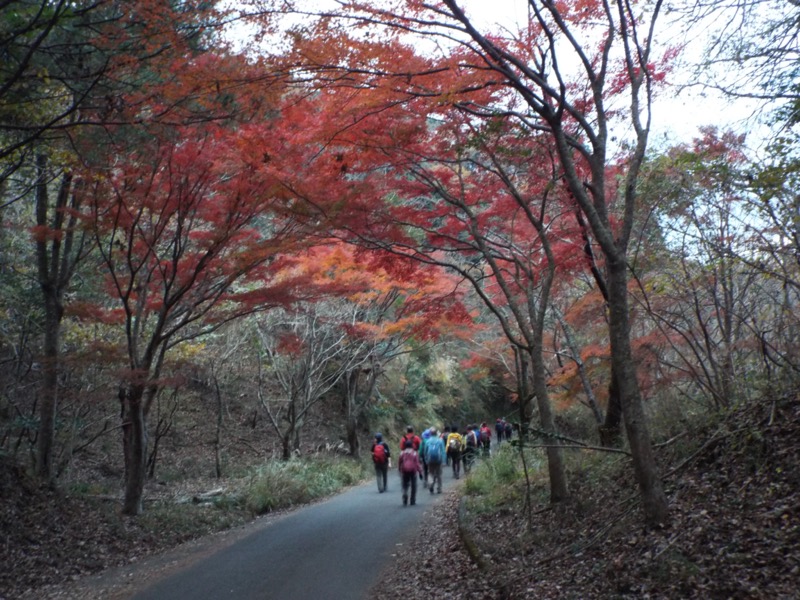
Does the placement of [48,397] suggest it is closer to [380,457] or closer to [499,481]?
[380,457]

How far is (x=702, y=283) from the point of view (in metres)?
9.26

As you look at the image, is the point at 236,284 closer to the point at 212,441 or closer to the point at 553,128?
the point at 212,441

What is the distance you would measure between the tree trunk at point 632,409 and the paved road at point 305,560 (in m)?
3.59

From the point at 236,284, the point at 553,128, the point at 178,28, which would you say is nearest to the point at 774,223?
the point at 553,128

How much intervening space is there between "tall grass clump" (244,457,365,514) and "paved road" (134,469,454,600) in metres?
1.12

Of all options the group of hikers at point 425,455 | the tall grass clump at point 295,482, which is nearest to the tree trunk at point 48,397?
the tall grass clump at point 295,482

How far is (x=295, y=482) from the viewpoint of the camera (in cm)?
1634

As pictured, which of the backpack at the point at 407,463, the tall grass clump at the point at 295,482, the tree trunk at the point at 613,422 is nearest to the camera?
the tree trunk at the point at 613,422

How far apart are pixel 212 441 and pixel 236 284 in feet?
21.1

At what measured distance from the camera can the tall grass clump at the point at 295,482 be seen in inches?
590

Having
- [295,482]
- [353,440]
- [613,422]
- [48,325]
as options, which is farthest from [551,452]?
[353,440]

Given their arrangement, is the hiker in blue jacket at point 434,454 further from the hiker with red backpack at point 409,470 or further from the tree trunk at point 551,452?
the tree trunk at point 551,452

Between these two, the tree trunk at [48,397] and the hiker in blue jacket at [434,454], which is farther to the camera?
the hiker in blue jacket at [434,454]

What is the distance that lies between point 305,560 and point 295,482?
7.36 m
